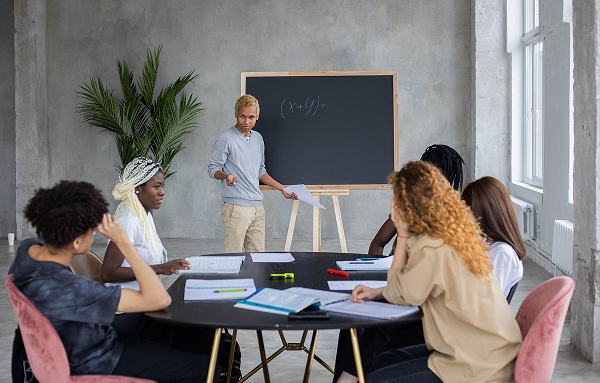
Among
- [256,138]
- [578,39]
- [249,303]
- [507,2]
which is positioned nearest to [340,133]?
[256,138]

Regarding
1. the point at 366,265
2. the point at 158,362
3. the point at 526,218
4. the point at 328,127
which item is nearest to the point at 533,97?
the point at 526,218

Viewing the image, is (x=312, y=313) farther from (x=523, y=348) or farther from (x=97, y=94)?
(x=97, y=94)

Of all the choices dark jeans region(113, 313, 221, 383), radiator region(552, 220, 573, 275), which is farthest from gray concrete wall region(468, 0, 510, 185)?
dark jeans region(113, 313, 221, 383)

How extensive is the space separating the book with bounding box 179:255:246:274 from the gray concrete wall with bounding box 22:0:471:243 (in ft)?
16.0

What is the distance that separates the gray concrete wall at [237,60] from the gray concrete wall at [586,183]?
4.05m

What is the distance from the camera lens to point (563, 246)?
16.0 ft

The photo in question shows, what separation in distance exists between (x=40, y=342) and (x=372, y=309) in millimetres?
991

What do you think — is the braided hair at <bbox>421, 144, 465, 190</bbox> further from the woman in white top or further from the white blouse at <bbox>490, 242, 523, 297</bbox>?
the white blouse at <bbox>490, 242, 523, 297</bbox>

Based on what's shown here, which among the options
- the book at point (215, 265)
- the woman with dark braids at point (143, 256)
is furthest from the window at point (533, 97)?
the woman with dark braids at point (143, 256)

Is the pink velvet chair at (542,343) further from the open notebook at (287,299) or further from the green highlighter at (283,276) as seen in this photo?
the green highlighter at (283,276)

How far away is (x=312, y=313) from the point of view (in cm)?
188

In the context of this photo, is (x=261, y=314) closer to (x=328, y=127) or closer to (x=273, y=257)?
(x=273, y=257)

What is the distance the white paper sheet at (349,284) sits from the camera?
2270 millimetres

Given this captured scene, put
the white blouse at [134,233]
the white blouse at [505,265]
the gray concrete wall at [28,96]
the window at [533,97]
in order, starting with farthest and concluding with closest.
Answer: the gray concrete wall at [28,96]
the window at [533,97]
the white blouse at [134,233]
the white blouse at [505,265]
